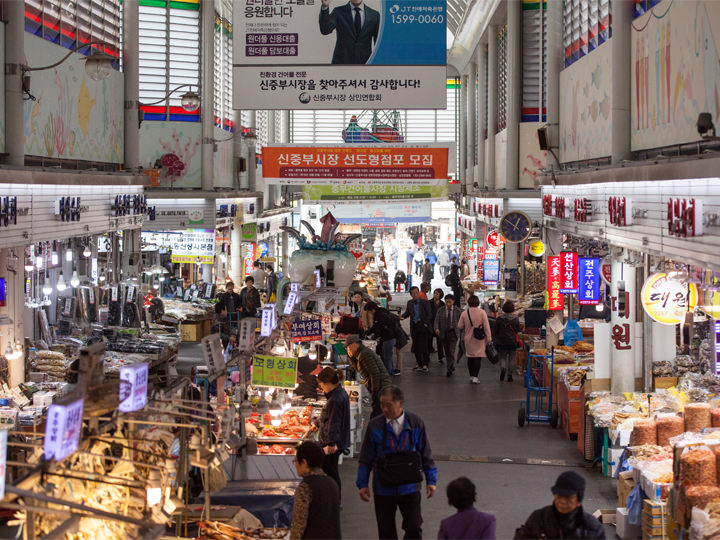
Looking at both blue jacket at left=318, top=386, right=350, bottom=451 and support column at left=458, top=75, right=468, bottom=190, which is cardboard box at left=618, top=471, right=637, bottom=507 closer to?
blue jacket at left=318, top=386, right=350, bottom=451

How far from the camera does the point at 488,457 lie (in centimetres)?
1095


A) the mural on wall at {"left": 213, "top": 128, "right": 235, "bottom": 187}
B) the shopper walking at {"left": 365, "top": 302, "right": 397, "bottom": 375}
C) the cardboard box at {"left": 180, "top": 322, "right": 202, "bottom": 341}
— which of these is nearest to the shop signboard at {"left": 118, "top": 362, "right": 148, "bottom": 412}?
the shopper walking at {"left": 365, "top": 302, "right": 397, "bottom": 375}

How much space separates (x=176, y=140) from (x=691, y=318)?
1613 centimetres

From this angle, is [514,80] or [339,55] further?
[514,80]

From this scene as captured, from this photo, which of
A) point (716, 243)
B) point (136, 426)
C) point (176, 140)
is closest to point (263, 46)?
point (716, 243)

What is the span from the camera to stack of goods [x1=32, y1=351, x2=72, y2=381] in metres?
12.6

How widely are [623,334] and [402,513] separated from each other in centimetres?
601

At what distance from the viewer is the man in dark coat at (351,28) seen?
41.1 ft

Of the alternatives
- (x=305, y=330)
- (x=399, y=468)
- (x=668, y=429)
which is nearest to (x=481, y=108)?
(x=305, y=330)

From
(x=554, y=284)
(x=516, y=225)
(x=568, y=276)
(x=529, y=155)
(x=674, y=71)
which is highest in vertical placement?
(x=529, y=155)

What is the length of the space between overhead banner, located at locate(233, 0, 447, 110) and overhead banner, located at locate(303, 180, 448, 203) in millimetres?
6513

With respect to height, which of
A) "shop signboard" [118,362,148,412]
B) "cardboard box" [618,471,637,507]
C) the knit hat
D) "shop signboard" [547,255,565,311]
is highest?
"shop signboard" [547,255,565,311]

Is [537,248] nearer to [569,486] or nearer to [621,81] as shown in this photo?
[621,81]

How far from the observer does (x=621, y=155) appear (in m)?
12.3
